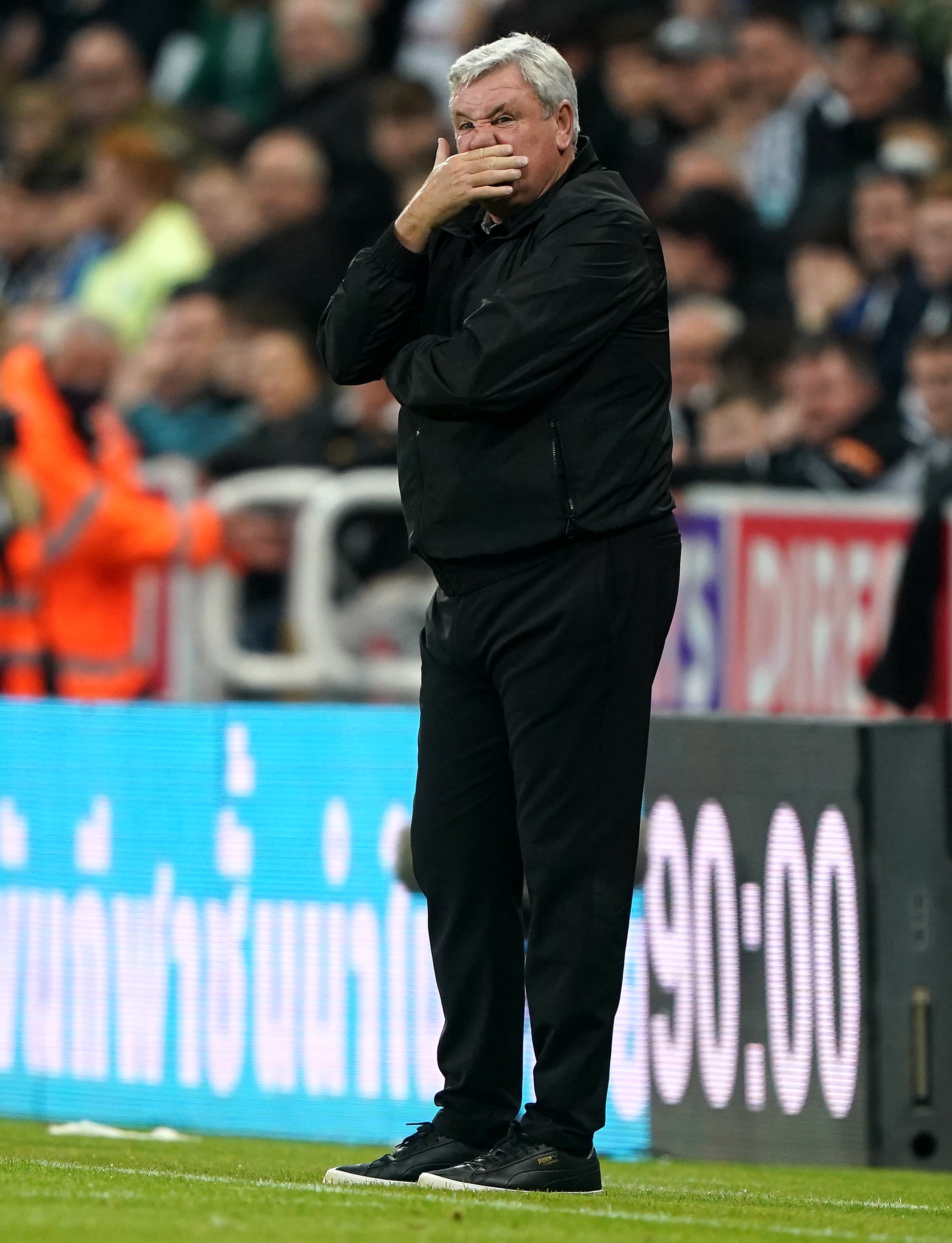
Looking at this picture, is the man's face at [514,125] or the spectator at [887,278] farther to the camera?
the spectator at [887,278]

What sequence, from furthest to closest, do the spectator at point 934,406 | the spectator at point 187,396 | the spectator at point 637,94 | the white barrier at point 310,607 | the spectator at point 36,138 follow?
the spectator at point 36,138
the spectator at point 637,94
the spectator at point 187,396
the white barrier at point 310,607
the spectator at point 934,406

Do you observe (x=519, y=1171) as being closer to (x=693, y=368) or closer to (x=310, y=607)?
(x=310, y=607)

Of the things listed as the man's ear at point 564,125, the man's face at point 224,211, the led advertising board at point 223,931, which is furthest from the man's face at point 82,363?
the man's ear at point 564,125

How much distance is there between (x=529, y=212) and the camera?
507 centimetres

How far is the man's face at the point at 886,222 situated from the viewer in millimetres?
10641

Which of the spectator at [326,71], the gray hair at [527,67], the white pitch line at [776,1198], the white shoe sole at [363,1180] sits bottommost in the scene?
the white pitch line at [776,1198]

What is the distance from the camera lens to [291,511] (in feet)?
29.9

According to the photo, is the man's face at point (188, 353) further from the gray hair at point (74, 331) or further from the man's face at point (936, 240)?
the man's face at point (936, 240)

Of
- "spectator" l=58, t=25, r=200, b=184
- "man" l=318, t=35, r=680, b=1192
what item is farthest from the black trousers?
"spectator" l=58, t=25, r=200, b=184

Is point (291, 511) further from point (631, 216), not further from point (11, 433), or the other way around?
point (631, 216)

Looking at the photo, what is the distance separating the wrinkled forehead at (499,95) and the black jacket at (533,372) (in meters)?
0.19

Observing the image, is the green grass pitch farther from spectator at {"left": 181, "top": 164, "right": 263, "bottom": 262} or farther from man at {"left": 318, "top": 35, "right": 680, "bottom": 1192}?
spectator at {"left": 181, "top": 164, "right": 263, "bottom": 262}

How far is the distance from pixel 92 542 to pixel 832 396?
2.77 metres

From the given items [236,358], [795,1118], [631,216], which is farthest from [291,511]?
[631,216]
